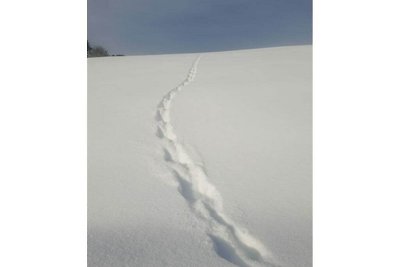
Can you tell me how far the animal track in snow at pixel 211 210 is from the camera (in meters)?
0.90

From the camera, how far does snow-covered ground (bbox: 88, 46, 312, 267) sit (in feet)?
2.97

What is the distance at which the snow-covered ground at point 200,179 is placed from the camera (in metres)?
0.91

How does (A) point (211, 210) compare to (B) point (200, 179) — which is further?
(B) point (200, 179)

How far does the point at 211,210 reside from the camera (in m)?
1.09

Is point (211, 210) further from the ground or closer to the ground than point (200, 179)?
closer to the ground

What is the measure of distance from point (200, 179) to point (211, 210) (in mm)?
225

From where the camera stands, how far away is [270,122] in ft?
6.40
